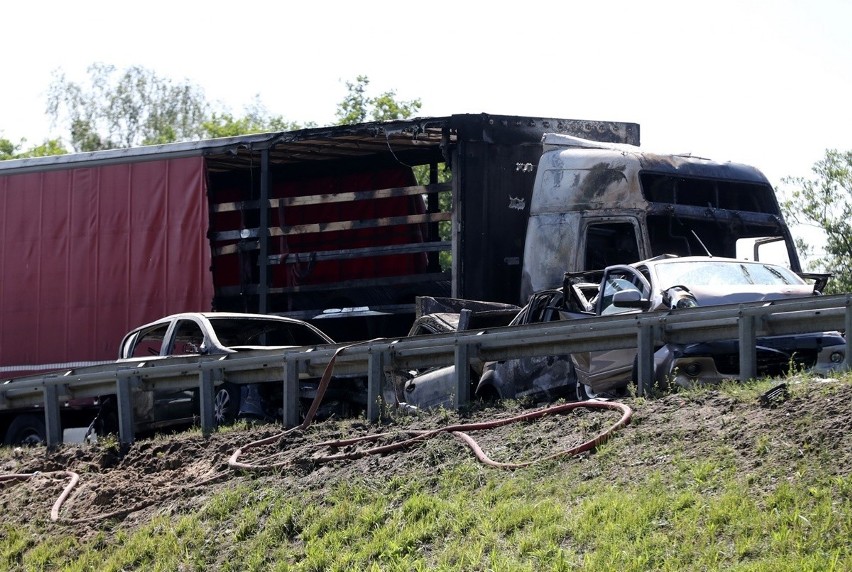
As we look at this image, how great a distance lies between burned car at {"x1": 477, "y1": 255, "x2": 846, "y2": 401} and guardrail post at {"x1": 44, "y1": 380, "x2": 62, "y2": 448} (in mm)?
4461

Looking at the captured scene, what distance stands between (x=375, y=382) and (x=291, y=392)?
864mm

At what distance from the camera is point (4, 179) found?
19344 mm

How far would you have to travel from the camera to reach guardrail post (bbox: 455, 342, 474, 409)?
9.71m

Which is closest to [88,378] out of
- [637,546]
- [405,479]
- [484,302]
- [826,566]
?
[484,302]

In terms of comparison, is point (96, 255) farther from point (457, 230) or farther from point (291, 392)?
point (291, 392)

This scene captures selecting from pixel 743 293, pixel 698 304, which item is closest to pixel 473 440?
pixel 698 304

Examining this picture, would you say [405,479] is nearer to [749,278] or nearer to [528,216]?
[749,278]

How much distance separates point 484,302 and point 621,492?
7.58m

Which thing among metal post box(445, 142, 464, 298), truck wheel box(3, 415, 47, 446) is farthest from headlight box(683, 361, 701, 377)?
truck wheel box(3, 415, 47, 446)

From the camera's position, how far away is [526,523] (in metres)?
6.65

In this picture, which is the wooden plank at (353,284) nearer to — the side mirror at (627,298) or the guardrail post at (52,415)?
the guardrail post at (52,415)

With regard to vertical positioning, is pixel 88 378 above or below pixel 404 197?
below

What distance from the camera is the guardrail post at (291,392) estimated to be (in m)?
10.5

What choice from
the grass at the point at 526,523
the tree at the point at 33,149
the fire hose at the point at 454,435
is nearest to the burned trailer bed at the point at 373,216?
the fire hose at the point at 454,435
